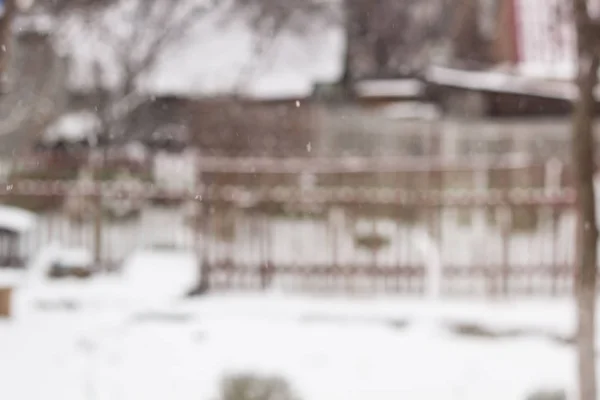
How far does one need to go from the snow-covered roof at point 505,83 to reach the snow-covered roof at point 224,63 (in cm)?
217

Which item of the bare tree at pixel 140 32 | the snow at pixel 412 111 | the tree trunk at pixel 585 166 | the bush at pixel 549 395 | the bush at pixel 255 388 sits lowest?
the bush at pixel 549 395

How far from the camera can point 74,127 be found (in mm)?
15555

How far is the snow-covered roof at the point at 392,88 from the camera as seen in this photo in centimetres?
1511

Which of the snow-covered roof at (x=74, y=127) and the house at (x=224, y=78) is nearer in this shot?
the house at (x=224, y=78)

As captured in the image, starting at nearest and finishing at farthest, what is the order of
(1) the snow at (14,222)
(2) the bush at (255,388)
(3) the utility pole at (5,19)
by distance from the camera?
1. (2) the bush at (255,388)
2. (3) the utility pole at (5,19)
3. (1) the snow at (14,222)

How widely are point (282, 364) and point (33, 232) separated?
4770 millimetres

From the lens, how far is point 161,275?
26.8 ft

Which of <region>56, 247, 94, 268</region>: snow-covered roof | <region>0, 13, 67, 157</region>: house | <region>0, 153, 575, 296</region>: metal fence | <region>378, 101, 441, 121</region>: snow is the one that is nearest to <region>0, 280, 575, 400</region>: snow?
<region>0, 153, 575, 296</region>: metal fence

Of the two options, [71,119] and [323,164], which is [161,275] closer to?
[323,164]

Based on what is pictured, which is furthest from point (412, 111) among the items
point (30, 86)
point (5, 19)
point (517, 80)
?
point (5, 19)

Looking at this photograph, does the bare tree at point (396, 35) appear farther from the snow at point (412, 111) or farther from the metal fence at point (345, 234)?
the metal fence at point (345, 234)

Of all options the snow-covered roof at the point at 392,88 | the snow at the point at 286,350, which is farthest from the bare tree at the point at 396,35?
the snow at the point at 286,350

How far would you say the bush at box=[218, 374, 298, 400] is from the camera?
191 inches

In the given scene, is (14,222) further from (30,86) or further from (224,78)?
(224,78)
